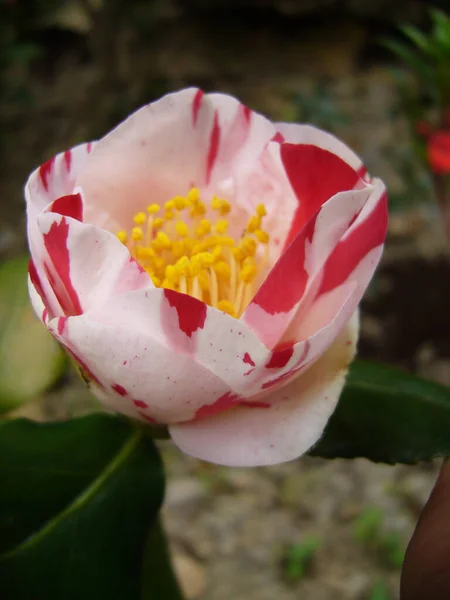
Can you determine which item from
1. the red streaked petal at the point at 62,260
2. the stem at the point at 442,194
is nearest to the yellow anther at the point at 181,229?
the red streaked petal at the point at 62,260

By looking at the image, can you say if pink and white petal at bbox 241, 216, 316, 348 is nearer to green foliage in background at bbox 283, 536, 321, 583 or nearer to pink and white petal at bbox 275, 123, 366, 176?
pink and white petal at bbox 275, 123, 366, 176

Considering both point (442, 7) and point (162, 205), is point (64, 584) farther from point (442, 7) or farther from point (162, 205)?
point (442, 7)

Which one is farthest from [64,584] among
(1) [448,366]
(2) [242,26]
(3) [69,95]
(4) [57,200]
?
(2) [242,26]

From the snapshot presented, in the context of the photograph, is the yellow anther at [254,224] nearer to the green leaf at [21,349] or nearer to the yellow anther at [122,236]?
the yellow anther at [122,236]

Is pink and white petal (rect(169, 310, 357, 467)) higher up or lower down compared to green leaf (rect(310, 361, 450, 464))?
higher up

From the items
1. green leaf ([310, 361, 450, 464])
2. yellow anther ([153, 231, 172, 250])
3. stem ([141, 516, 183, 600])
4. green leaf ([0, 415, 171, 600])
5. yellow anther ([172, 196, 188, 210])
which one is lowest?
stem ([141, 516, 183, 600])

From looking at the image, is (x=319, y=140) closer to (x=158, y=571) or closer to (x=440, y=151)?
(x=158, y=571)

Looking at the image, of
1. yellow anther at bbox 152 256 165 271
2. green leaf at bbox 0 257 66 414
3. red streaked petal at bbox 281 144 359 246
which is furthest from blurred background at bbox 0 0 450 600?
red streaked petal at bbox 281 144 359 246
